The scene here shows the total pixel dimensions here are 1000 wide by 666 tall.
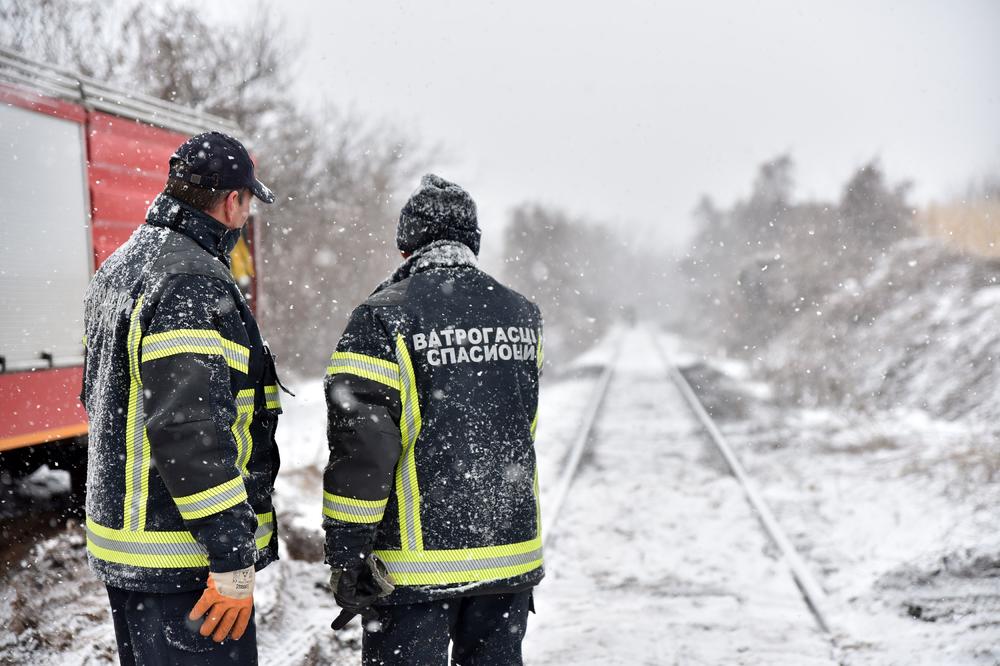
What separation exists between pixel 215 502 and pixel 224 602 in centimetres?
29

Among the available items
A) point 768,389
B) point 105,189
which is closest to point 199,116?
point 105,189

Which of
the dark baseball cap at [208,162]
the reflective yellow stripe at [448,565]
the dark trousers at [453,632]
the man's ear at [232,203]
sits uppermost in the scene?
the dark baseball cap at [208,162]

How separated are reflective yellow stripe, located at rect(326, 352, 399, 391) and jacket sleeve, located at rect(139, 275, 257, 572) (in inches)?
13.8

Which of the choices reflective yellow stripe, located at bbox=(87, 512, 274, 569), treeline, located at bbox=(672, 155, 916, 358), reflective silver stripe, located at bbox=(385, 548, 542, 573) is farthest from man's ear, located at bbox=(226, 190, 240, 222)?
treeline, located at bbox=(672, 155, 916, 358)

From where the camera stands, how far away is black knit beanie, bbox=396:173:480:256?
2.73 metres

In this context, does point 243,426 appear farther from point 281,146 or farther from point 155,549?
point 281,146

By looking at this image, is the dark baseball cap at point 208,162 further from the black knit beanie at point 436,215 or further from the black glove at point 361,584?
the black glove at point 361,584

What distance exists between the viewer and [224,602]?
89.5 inches

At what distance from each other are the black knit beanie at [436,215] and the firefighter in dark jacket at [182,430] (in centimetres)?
55

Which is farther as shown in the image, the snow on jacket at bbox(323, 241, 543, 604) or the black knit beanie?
the black knit beanie

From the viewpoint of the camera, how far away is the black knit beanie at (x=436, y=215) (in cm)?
273

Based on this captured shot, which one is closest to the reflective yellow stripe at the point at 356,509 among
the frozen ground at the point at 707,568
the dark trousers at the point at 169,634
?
the dark trousers at the point at 169,634

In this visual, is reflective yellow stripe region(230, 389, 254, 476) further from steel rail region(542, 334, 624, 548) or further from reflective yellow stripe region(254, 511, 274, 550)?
steel rail region(542, 334, 624, 548)

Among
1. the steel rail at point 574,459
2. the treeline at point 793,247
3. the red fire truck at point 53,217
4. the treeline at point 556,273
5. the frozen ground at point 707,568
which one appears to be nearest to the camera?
the frozen ground at point 707,568
